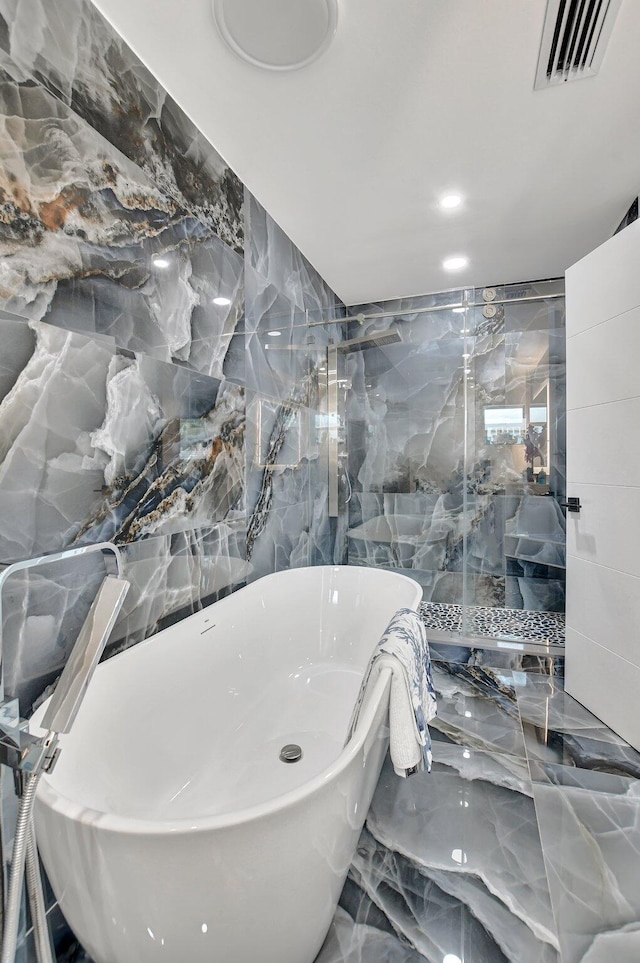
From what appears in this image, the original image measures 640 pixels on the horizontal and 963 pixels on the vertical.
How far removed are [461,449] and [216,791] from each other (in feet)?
8.79

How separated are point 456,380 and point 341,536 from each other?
1.47m

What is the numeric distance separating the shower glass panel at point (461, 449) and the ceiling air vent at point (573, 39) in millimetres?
1694

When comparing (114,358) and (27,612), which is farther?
(114,358)

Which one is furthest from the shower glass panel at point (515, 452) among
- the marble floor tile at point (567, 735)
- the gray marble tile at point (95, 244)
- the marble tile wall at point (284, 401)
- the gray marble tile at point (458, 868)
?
the gray marble tile at point (95, 244)

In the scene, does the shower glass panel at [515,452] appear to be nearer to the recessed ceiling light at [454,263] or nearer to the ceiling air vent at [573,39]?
the recessed ceiling light at [454,263]

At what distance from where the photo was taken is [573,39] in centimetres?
142

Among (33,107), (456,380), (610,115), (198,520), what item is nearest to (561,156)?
(610,115)

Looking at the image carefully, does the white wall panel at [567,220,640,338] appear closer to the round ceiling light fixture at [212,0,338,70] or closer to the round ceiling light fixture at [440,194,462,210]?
the round ceiling light fixture at [440,194,462,210]

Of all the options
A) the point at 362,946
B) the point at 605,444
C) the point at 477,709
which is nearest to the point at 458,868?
the point at 362,946

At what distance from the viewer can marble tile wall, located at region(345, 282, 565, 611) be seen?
3.33 m

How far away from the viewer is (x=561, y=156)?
1.95 meters

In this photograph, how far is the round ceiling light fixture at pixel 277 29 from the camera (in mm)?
1285

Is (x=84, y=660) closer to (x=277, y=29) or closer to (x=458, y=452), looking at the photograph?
(x=277, y=29)

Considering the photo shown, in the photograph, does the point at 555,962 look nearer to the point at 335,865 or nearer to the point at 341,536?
the point at 335,865
